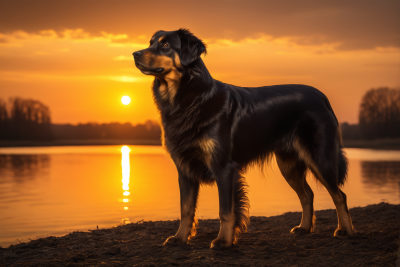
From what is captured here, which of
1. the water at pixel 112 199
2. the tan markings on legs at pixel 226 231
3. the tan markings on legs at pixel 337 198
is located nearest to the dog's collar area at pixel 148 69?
A: the water at pixel 112 199

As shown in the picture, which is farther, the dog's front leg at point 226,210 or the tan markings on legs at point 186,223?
the tan markings on legs at point 186,223

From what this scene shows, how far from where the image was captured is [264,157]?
4.90m

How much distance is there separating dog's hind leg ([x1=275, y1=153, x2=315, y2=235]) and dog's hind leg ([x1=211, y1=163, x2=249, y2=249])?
1.25 meters

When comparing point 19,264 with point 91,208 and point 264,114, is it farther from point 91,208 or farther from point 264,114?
point 91,208

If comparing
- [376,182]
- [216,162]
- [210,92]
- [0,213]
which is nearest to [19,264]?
[216,162]

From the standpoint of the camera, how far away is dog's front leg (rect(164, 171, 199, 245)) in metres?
4.41

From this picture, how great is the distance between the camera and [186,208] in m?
4.43

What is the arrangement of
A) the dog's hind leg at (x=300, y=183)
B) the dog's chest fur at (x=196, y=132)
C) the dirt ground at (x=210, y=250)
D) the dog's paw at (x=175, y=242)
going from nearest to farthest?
the dirt ground at (x=210, y=250), the dog's chest fur at (x=196, y=132), the dog's paw at (x=175, y=242), the dog's hind leg at (x=300, y=183)

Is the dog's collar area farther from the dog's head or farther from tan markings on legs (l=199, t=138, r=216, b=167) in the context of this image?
tan markings on legs (l=199, t=138, r=216, b=167)

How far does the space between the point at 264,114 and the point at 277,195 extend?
15.9ft

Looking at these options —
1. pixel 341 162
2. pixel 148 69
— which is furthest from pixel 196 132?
pixel 341 162

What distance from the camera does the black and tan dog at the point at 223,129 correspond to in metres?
4.14

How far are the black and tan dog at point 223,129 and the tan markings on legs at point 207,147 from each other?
0.01 metres

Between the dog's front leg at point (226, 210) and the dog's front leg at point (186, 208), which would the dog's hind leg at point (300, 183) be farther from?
the dog's front leg at point (186, 208)
